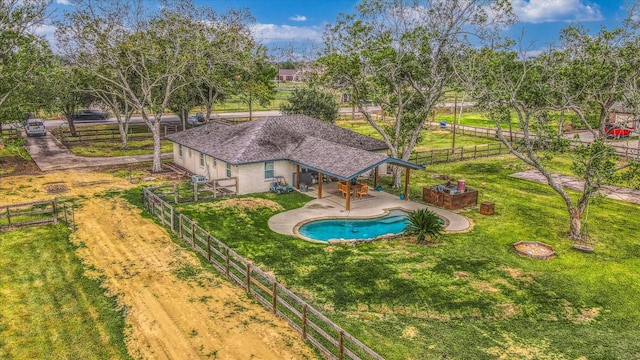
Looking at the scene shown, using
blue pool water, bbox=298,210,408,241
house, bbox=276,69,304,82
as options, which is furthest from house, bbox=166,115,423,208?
house, bbox=276,69,304,82

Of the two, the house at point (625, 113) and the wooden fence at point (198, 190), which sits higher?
the house at point (625, 113)

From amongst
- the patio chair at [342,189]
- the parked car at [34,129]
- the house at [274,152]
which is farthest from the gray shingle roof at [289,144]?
the parked car at [34,129]

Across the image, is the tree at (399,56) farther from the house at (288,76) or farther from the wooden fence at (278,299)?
the house at (288,76)

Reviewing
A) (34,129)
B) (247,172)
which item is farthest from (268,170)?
(34,129)

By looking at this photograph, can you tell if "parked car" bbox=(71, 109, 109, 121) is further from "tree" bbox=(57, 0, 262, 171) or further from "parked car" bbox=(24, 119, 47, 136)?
"tree" bbox=(57, 0, 262, 171)

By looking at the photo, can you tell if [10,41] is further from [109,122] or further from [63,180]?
[109,122]

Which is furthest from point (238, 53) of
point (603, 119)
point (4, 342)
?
point (4, 342)
